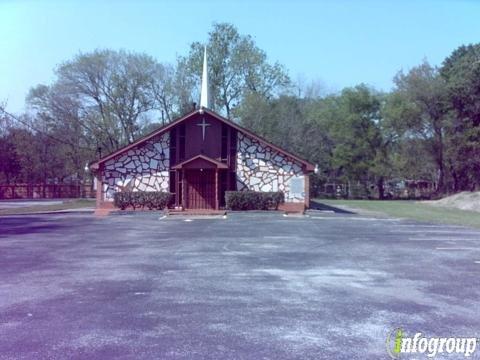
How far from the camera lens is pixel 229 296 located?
729cm

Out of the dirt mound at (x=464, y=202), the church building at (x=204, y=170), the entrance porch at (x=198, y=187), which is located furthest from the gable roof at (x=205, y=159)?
the dirt mound at (x=464, y=202)

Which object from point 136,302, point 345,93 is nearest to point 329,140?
point 345,93

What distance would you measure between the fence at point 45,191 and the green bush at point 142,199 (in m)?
27.1

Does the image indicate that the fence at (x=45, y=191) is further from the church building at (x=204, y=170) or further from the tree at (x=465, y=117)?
the tree at (x=465, y=117)

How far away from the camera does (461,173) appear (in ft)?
160

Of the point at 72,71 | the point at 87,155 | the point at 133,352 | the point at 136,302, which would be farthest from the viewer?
the point at 87,155

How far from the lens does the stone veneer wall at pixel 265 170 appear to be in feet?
89.7

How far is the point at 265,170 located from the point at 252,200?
1.82m

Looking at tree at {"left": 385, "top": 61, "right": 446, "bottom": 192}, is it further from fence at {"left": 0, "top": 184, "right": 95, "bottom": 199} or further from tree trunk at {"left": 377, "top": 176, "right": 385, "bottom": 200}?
fence at {"left": 0, "top": 184, "right": 95, "bottom": 199}

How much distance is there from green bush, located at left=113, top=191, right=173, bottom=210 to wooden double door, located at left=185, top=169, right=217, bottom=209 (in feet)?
3.95

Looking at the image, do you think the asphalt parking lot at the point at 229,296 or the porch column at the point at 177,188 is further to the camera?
the porch column at the point at 177,188

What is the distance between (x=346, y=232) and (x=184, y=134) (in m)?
13.1

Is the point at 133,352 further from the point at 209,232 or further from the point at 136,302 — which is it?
the point at 209,232

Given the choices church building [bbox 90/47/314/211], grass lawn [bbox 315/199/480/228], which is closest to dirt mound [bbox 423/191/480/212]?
grass lawn [bbox 315/199/480/228]
